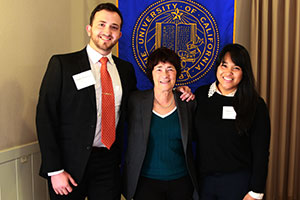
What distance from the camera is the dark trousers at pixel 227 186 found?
1.68 m

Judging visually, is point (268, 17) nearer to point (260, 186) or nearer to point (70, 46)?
point (260, 186)

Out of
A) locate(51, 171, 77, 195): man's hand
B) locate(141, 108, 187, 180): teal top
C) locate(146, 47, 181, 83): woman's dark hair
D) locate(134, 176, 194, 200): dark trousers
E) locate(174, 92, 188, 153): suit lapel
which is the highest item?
locate(146, 47, 181, 83): woman's dark hair

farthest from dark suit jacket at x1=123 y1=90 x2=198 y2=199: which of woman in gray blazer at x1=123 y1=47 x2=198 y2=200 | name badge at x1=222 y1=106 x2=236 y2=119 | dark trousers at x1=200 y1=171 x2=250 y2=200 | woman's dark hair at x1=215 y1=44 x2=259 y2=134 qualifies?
woman's dark hair at x1=215 y1=44 x2=259 y2=134

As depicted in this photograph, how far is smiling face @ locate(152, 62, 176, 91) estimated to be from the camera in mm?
1688

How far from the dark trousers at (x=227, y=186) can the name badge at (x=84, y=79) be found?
1040mm

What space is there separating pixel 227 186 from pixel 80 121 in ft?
3.49

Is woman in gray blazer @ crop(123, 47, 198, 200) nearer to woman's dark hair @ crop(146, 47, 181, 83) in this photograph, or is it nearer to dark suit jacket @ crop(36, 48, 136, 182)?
woman's dark hair @ crop(146, 47, 181, 83)

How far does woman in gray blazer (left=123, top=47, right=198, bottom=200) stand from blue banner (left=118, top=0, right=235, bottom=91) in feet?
2.44

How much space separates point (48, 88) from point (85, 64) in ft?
0.95

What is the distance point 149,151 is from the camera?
1.68m

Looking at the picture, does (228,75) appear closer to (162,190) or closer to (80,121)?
(162,190)

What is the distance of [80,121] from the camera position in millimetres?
1579

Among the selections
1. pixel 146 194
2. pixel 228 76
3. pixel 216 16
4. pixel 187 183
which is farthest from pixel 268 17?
pixel 146 194

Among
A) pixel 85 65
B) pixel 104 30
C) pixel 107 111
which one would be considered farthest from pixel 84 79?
pixel 104 30
